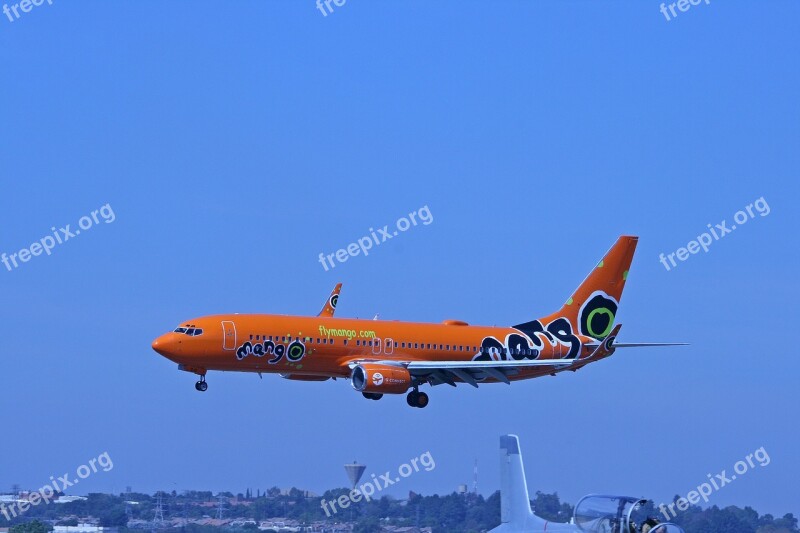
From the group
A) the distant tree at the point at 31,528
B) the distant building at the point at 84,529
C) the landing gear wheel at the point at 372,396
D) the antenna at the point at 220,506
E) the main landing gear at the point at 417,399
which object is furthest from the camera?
the main landing gear at the point at 417,399

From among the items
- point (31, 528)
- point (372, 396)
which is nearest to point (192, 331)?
point (372, 396)

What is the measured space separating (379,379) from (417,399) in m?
5.09

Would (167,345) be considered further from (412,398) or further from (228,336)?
(412,398)

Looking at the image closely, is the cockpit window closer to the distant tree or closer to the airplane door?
the airplane door

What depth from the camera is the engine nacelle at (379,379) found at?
2936 inches

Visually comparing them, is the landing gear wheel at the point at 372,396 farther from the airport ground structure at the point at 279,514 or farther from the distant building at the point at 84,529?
the distant building at the point at 84,529

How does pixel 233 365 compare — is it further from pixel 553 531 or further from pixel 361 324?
pixel 553 531

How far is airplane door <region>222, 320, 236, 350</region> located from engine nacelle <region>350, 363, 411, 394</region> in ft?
20.9

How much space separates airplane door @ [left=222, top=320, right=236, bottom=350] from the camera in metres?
A: 72.2

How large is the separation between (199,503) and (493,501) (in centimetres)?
1563

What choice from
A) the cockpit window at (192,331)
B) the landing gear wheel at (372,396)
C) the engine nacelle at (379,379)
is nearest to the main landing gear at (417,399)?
the landing gear wheel at (372,396)

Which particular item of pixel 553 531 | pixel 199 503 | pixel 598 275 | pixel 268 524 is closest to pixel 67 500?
pixel 199 503

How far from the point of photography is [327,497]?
73.4 metres

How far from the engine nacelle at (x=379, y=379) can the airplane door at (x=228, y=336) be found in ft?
20.9
